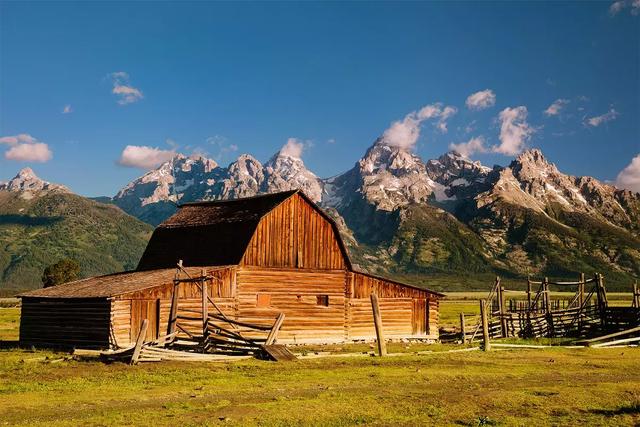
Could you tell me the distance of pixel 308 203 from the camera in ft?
142

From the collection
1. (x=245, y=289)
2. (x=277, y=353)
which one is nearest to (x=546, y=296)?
(x=245, y=289)

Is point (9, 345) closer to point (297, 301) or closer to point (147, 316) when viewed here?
point (147, 316)

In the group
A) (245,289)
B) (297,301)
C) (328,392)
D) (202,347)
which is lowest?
(328,392)

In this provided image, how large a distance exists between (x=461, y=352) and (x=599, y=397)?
1424 cm

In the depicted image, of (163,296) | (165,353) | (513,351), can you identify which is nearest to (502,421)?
(165,353)

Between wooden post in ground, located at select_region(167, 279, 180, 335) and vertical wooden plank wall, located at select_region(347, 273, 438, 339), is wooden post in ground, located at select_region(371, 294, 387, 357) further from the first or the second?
vertical wooden plank wall, located at select_region(347, 273, 438, 339)

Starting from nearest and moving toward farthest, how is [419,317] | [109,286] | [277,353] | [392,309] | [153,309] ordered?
[277,353] → [153,309] → [109,286] → [392,309] → [419,317]

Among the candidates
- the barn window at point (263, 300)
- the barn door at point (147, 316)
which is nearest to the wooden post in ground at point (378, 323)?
the barn window at point (263, 300)

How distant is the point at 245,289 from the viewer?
3956cm

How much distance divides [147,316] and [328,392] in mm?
18013

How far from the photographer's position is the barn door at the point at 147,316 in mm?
34625

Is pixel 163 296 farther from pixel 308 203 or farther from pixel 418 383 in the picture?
pixel 418 383

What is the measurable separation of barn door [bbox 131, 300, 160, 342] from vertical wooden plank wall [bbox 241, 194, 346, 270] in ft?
21.3

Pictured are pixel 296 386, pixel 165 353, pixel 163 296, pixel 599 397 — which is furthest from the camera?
pixel 163 296
